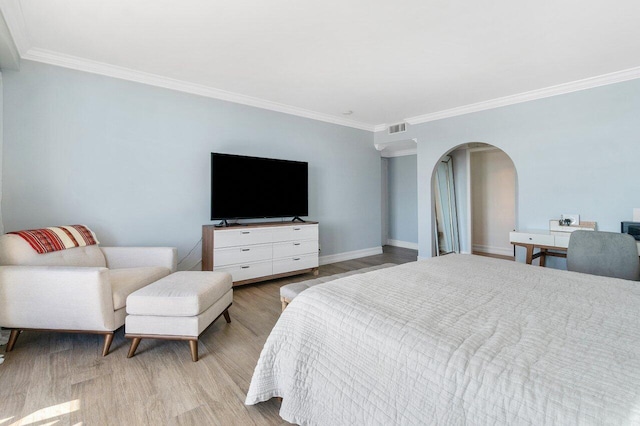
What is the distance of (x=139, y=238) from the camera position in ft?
10.9

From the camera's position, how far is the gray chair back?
2400 mm

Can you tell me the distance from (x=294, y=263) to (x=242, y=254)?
795 mm

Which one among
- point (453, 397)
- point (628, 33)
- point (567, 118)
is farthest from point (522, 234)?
point (453, 397)

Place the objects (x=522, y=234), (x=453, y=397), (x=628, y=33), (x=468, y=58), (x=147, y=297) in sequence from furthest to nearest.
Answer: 1. (x=522, y=234)
2. (x=468, y=58)
3. (x=628, y=33)
4. (x=147, y=297)
5. (x=453, y=397)

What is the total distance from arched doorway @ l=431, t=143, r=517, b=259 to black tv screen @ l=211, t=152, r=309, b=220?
293 centimetres

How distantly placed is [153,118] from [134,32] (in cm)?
108

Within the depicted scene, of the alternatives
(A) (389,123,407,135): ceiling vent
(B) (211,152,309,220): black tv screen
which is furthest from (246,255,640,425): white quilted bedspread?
(A) (389,123,407,135): ceiling vent

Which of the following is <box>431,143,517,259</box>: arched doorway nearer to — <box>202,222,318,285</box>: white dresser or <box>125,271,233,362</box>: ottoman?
<box>202,222,318,285</box>: white dresser

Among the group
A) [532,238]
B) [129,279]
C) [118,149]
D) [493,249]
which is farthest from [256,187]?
[493,249]

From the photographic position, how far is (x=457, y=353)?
36.6 inches

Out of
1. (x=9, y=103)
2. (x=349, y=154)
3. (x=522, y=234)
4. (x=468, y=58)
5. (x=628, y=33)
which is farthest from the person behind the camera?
(x=349, y=154)

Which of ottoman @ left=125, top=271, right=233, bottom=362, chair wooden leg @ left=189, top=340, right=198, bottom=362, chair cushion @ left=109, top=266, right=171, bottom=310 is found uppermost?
chair cushion @ left=109, top=266, right=171, bottom=310

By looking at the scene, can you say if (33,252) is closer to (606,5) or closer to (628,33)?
(606,5)

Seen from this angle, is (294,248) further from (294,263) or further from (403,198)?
(403,198)
